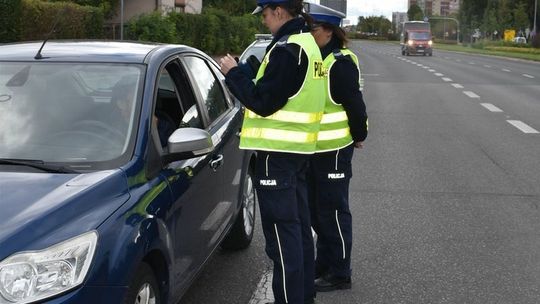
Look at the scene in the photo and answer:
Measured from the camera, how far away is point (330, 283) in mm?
4602

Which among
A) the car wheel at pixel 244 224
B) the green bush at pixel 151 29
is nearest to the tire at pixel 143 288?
the car wheel at pixel 244 224

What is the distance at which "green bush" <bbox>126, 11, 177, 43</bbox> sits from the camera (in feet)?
79.4

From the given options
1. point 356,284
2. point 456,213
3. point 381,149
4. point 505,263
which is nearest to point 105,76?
point 356,284

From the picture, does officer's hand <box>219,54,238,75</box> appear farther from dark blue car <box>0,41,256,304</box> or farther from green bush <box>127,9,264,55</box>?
green bush <box>127,9,264,55</box>

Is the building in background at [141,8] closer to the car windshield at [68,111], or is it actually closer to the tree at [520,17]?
the car windshield at [68,111]

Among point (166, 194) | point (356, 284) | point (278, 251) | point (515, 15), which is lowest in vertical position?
point (356, 284)

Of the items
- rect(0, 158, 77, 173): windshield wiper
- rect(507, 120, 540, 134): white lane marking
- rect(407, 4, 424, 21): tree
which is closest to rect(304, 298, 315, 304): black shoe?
rect(0, 158, 77, 173): windshield wiper

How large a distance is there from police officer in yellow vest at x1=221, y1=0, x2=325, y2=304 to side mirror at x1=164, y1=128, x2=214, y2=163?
0.26 metres

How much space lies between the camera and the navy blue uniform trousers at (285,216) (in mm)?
3732

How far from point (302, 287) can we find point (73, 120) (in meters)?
1.43

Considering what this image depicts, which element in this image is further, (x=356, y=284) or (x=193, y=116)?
(x=356, y=284)

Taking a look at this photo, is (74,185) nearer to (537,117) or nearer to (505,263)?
(505,263)

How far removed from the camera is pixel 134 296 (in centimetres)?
292

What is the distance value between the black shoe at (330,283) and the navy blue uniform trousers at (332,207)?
3cm
